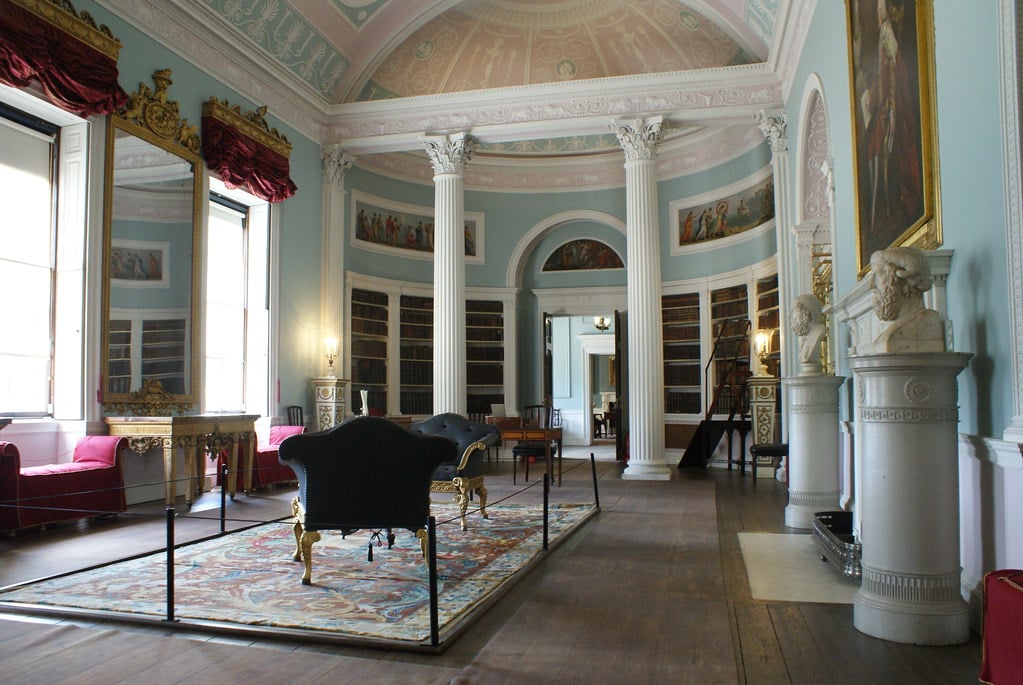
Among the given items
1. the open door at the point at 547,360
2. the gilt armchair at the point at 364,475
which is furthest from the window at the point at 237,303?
the open door at the point at 547,360

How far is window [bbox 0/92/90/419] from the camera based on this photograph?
7.46 m

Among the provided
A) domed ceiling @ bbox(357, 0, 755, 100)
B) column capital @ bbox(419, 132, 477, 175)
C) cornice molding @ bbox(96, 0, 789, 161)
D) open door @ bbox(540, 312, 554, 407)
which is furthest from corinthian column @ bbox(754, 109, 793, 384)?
open door @ bbox(540, 312, 554, 407)

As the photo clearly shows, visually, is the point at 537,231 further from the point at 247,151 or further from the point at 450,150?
the point at 247,151

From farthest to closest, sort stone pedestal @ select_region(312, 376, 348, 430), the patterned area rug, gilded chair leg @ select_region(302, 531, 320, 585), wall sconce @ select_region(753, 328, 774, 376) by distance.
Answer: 1. wall sconce @ select_region(753, 328, 774, 376)
2. stone pedestal @ select_region(312, 376, 348, 430)
3. gilded chair leg @ select_region(302, 531, 320, 585)
4. the patterned area rug

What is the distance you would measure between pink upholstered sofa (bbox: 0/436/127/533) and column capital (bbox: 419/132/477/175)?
6.62m

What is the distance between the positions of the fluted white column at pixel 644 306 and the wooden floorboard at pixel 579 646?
593 cm

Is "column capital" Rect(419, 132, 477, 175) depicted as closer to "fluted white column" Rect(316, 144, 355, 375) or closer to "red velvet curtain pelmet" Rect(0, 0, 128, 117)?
"fluted white column" Rect(316, 144, 355, 375)

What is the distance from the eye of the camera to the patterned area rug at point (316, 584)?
4.07m

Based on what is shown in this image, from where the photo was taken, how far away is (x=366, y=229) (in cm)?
Answer: 1455

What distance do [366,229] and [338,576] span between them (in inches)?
407

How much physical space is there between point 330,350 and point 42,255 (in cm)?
501

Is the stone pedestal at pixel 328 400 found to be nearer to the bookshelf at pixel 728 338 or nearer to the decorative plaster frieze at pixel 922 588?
the bookshelf at pixel 728 338

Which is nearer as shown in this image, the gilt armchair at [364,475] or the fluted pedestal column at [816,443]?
the gilt armchair at [364,475]

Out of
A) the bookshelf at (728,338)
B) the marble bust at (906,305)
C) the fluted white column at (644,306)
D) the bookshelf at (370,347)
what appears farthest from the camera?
the bookshelf at (370,347)
